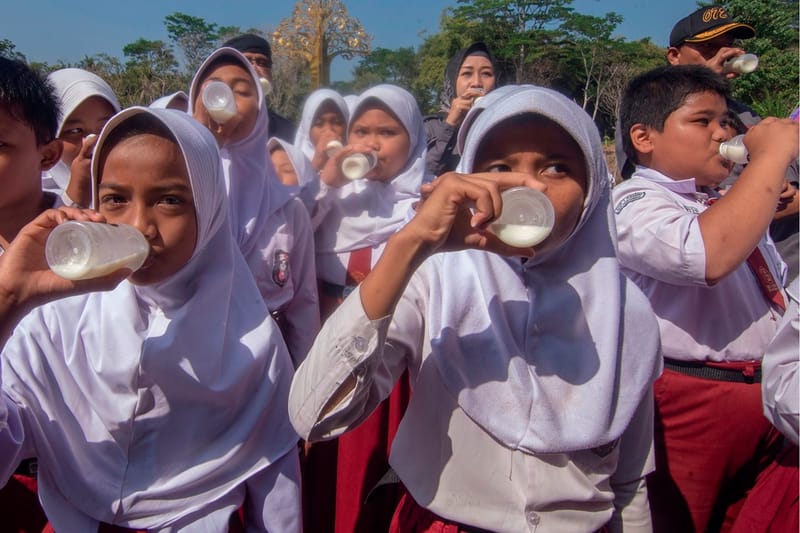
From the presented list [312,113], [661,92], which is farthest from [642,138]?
[312,113]

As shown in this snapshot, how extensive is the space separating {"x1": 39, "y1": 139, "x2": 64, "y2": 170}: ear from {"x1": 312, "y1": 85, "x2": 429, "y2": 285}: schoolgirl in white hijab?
1.23 meters

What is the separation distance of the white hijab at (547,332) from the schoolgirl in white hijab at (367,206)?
155cm

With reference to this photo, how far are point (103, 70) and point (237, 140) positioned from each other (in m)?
25.5

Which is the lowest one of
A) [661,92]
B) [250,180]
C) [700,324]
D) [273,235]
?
[700,324]

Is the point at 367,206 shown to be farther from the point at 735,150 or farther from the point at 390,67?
the point at 390,67

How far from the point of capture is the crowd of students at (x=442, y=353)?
132 centimetres

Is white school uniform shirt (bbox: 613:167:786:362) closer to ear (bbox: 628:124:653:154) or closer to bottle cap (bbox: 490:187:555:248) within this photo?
ear (bbox: 628:124:653:154)

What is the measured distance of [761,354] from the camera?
198 centimetres

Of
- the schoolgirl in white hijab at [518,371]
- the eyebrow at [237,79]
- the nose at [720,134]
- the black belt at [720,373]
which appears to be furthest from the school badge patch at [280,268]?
the nose at [720,134]

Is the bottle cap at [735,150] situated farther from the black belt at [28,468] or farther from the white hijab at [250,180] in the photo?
the black belt at [28,468]

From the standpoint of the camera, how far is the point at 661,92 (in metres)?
2.29

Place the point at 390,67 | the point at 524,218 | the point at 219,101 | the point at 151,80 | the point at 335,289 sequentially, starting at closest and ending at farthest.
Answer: the point at 524,218 → the point at 219,101 → the point at 335,289 → the point at 151,80 → the point at 390,67

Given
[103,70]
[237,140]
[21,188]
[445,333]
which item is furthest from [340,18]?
[103,70]

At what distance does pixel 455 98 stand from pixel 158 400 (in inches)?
140
